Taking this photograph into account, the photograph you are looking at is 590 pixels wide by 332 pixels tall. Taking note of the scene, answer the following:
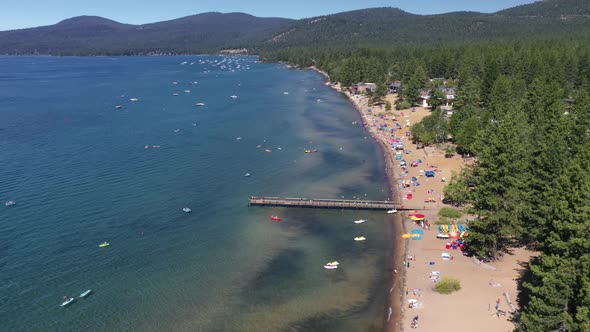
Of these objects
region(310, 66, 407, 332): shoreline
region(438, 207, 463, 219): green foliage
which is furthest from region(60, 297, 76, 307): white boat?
region(438, 207, 463, 219): green foliage

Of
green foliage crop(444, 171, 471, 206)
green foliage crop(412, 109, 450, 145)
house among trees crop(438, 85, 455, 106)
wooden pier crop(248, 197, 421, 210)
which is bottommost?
wooden pier crop(248, 197, 421, 210)

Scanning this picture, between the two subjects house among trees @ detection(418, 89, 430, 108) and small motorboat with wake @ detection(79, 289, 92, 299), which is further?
house among trees @ detection(418, 89, 430, 108)

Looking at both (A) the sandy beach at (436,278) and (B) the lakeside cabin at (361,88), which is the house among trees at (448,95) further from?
(A) the sandy beach at (436,278)

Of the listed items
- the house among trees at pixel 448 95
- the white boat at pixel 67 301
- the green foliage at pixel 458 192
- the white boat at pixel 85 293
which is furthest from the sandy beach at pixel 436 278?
the house among trees at pixel 448 95

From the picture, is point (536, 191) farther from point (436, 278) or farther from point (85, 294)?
point (85, 294)

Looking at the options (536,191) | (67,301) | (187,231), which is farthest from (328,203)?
(67,301)

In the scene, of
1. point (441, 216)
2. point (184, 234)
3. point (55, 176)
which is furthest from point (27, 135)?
point (441, 216)

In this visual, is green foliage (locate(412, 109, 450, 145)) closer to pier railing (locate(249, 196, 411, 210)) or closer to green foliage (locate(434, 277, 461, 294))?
pier railing (locate(249, 196, 411, 210))

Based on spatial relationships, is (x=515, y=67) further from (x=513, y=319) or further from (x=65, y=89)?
(x=65, y=89)
